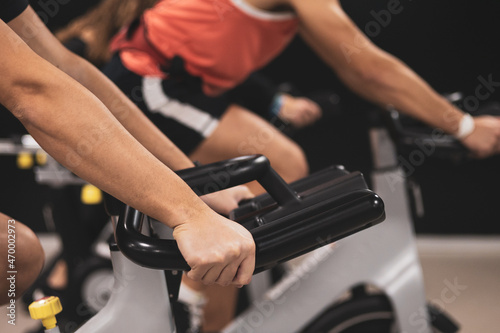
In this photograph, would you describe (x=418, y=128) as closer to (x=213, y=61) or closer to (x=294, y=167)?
(x=294, y=167)

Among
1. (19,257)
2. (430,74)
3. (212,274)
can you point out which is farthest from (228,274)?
(430,74)

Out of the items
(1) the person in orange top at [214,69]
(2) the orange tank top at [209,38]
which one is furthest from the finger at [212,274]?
(2) the orange tank top at [209,38]

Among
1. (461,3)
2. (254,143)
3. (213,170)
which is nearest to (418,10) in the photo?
(461,3)

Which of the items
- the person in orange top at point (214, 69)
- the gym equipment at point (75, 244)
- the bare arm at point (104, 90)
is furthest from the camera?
the gym equipment at point (75, 244)

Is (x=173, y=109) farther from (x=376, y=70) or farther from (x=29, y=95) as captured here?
(x=29, y=95)

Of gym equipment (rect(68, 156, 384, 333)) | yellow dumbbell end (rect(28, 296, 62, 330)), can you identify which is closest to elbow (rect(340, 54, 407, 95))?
gym equipment (rect(68, 156, 384, 333))

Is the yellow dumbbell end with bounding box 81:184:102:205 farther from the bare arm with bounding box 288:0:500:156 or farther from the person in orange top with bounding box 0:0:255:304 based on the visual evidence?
the person in orange top with bounding box 0:0:255:304

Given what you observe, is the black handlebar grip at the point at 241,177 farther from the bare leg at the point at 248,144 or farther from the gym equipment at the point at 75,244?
the gym equipment at the point at 75,244

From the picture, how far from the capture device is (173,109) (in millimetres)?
1462

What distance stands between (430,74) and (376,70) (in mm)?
1579

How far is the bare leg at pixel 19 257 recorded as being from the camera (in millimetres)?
833

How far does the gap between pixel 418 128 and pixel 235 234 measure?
94 centimetres

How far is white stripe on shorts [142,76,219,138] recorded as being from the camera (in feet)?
4.76

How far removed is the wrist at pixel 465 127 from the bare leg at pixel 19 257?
96cm
